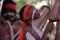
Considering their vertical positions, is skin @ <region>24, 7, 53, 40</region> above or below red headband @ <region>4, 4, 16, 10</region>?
below

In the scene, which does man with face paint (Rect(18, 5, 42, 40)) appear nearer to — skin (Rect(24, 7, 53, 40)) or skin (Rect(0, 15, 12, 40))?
skin (Rect(24, 7, 53, 40))

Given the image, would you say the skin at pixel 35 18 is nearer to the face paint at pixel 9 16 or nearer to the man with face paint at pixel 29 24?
the man with face paint at pixel 29 24

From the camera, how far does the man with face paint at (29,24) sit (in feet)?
4.50

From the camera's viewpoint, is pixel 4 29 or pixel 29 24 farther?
pixel 29 24

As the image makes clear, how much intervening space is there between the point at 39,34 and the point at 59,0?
330mm

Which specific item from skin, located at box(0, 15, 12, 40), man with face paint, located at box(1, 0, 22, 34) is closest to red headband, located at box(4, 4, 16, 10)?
man with face paint, located at box(1, 0, 22, 34)

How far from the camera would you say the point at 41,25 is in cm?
146

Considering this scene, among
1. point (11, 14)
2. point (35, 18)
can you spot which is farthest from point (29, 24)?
point (11, 14)

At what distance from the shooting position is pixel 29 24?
1.41 m

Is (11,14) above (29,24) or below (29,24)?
above

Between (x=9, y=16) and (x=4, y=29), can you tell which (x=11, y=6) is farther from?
(x=4, y=29)

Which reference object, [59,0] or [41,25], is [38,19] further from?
[59,0]

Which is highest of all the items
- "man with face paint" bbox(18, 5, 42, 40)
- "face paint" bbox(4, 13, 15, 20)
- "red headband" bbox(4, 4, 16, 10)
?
"red headband" bbox(4, 4, 16, 10)

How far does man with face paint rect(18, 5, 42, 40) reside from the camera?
4.50 ft
